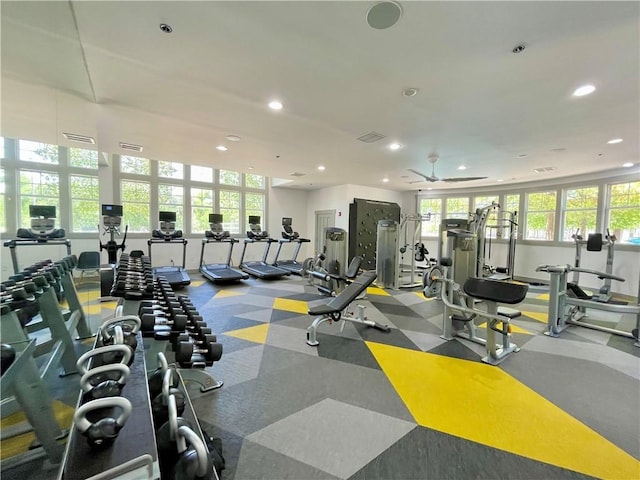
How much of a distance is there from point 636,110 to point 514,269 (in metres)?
5.97

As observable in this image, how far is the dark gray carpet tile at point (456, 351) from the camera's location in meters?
3.05

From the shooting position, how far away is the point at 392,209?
9.63 metres

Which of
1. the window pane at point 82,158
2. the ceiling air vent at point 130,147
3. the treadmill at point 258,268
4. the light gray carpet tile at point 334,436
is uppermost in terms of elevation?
the ceiling air vent at point 130,147

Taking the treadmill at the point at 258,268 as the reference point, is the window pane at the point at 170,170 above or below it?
above

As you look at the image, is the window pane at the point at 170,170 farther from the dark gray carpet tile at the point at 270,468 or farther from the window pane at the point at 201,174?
the dark gray carpet tile at the point at 270,468

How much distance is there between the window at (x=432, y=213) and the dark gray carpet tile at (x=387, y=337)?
698 cm

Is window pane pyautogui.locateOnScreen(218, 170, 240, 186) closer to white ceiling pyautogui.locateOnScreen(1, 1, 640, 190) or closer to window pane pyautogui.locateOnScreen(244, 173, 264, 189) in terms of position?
window pane pyautogui.locateOnScreen(244, 173, 264, 189)

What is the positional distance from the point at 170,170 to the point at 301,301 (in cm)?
594

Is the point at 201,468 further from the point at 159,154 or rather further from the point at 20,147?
the point at 159,154

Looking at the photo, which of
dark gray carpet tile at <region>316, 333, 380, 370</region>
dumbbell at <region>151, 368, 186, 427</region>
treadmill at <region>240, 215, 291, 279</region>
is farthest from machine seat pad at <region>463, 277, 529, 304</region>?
treadmill at <region>240, 215, 291, 279</region>

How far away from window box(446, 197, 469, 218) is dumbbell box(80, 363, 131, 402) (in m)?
10.1

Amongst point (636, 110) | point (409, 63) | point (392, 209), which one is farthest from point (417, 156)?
point (392, 209)

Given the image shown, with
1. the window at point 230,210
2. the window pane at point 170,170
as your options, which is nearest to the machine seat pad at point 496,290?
the window at point 230,210

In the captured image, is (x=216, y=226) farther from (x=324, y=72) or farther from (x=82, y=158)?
(x=324, y=72)
